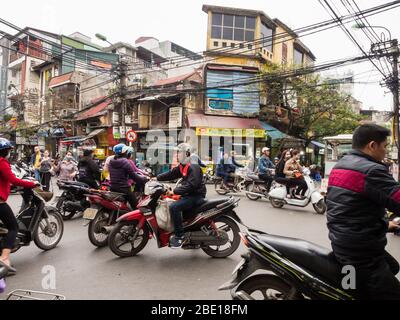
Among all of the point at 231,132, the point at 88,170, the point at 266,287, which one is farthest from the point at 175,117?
the point at 266,287

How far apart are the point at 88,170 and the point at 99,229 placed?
8.51 feet

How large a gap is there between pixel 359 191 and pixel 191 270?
2653 mm

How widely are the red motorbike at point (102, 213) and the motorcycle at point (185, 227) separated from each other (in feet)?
2.21

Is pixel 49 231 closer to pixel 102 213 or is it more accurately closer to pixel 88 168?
pixel 102 213

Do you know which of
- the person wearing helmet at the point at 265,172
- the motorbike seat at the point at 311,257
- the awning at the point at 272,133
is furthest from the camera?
the awning at the point at 272,133

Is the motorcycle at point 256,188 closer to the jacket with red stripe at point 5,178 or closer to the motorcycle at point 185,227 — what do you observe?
the motorcycle at point 185,227

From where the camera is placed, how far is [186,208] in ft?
14.1

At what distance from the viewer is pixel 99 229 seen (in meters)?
5.00

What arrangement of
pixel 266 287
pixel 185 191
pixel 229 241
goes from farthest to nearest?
pixel 229 241 → pixel 185 191 → pixel 266 287

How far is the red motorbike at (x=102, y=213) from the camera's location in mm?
4907

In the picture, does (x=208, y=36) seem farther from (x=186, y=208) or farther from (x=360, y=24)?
(x=186, y=208)

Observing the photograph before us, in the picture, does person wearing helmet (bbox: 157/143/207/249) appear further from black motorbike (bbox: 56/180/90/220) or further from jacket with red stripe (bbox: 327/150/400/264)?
black motorbike (bbox: 56/180/90/220)

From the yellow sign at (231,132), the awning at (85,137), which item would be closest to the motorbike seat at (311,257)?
the yellow sign at (231,132)
